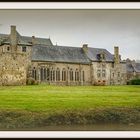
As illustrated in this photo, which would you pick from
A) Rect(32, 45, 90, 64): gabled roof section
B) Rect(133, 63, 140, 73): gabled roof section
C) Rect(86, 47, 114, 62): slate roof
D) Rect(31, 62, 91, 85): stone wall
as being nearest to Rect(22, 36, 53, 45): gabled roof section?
Rect(32, 45, 90, 64): gabled roof section

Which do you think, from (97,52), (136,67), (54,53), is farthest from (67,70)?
(136,67)

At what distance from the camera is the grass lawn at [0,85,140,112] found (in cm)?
897

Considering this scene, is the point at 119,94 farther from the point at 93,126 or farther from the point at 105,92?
the point at 93,126

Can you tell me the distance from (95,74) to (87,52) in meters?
0.50

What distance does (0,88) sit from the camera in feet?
29.5

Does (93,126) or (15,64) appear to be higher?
(15,64)

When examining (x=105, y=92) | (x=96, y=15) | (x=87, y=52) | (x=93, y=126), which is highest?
(x=96, y=15)

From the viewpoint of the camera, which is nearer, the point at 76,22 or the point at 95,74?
the point at 76,22

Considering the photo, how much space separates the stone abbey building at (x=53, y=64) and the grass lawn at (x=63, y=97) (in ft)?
0.63

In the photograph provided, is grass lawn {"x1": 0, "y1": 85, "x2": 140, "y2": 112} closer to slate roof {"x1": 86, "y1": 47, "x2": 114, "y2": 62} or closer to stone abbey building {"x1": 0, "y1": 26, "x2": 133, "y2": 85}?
stone abbey building {"x1": 0, "y1": 26, "x2": 133, "y2": 85}

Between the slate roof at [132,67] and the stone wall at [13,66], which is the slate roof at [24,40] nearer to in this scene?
the stone wall at [13,66]

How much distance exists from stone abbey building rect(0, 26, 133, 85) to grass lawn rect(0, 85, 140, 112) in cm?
19

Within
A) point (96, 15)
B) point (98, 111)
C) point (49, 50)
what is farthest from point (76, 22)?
point (98, 111)

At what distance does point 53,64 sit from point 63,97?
926 mm
